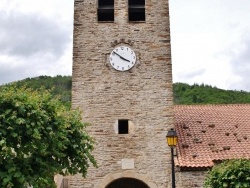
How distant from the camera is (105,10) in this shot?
17578 millimetres

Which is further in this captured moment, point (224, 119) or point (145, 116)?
point (224, 119)

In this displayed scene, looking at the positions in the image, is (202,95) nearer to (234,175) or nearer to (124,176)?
(124,176)

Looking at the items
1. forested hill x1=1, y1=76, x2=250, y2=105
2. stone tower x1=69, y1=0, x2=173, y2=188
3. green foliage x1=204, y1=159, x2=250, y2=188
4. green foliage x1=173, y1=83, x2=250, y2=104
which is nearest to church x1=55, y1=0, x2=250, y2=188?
stone tower x1=69, y1=0, x2=173, y2=188

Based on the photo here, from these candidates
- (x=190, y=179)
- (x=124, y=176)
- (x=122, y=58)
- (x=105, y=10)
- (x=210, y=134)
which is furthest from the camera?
(x=105, y=10)

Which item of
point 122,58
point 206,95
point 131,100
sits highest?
point 206,95

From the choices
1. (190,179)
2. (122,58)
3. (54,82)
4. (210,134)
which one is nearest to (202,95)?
(210,134)

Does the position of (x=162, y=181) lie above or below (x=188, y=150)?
below

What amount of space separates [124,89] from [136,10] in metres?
3.37

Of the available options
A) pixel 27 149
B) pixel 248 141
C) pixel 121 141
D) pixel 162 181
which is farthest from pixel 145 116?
pixel 27 149

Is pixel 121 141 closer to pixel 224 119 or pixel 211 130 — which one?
pixel 211 130

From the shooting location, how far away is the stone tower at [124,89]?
15875mm

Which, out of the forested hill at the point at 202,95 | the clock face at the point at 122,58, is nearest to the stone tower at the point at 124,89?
the clock face at the point at 122,58

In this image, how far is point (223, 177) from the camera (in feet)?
40.9

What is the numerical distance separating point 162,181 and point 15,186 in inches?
270
